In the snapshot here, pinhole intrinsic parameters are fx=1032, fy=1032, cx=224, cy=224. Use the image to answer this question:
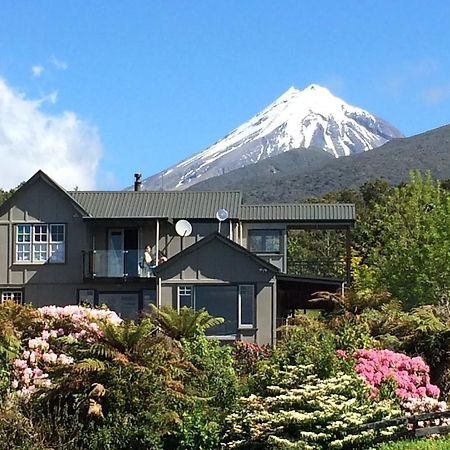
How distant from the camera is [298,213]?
133 ft

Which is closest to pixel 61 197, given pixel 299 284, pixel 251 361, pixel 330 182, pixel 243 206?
pixel 243 206

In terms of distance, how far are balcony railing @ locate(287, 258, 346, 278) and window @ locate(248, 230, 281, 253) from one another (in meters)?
1.98

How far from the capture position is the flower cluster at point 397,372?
17781 millimetres

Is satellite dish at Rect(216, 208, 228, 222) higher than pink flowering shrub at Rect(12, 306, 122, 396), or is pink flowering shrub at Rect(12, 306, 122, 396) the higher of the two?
satellite dish at Rect(216, 208, 228, 222)

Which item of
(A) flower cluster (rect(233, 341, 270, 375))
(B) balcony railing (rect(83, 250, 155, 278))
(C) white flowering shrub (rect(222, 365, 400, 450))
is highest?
(B) balcony railing (rect(83, 250, 155, 278))

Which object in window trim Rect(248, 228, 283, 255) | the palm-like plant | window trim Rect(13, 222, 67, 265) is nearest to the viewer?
the palm-like plant

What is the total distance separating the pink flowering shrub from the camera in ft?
59.4

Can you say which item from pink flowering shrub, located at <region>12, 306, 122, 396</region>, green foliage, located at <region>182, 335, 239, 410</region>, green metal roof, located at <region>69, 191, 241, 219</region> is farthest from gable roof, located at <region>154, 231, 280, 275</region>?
green foliage, located at <region>182, 335, 239, 410</region>

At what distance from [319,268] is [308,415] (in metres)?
30.0

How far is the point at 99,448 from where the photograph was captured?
611 inches

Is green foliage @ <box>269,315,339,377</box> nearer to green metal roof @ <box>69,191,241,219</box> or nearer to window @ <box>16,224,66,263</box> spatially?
green metal roof @ <box>69,191,241,219</box>

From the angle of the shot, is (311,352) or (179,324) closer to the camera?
(311,352)

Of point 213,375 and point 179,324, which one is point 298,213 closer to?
point 179,324

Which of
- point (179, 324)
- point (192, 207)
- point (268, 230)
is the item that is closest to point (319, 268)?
point (268, 230)
